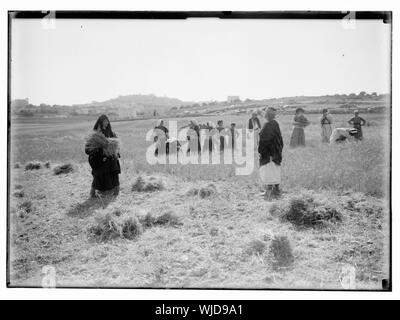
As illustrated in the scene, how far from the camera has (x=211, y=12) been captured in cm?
493

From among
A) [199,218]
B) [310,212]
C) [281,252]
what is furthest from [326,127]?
[199,218]

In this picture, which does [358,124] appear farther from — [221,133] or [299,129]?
[221,133]

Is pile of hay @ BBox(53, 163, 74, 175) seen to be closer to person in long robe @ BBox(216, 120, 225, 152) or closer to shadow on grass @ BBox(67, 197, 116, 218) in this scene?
shadow on grass @ BBox(67, 197, 116, 218)

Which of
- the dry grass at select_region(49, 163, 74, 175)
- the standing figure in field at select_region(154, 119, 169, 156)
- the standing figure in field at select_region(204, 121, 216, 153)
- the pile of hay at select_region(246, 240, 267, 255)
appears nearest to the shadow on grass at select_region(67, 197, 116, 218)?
the dry grass at select_region(49, 163, 74, 175)

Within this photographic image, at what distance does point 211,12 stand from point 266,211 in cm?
283

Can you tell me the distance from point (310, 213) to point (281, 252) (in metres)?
0.67

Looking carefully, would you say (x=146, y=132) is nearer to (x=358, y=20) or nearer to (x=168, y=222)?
(x=168, y=222)

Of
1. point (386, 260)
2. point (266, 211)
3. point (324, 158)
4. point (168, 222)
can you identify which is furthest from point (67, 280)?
point (386, 260)

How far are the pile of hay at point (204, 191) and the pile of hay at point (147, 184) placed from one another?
425mm

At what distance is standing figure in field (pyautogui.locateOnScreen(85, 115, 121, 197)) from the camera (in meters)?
5.24

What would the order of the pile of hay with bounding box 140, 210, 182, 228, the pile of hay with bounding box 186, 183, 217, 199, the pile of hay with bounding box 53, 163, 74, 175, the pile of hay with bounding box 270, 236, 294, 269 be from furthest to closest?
the pile of hay with bounding box 53, 163, 74, 175 < the pile of hay with bounding box 186, 183, 217, 199 < the pile of hay with bounding box 140, 210, 182, 228 < the pile of hay with bounding box 270, 236, 294, 269

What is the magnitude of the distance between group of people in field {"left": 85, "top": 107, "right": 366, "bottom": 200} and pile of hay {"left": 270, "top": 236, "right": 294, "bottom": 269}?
616mm

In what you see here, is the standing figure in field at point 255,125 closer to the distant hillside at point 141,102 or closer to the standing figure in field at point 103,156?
the distant hillside at point 141,102
